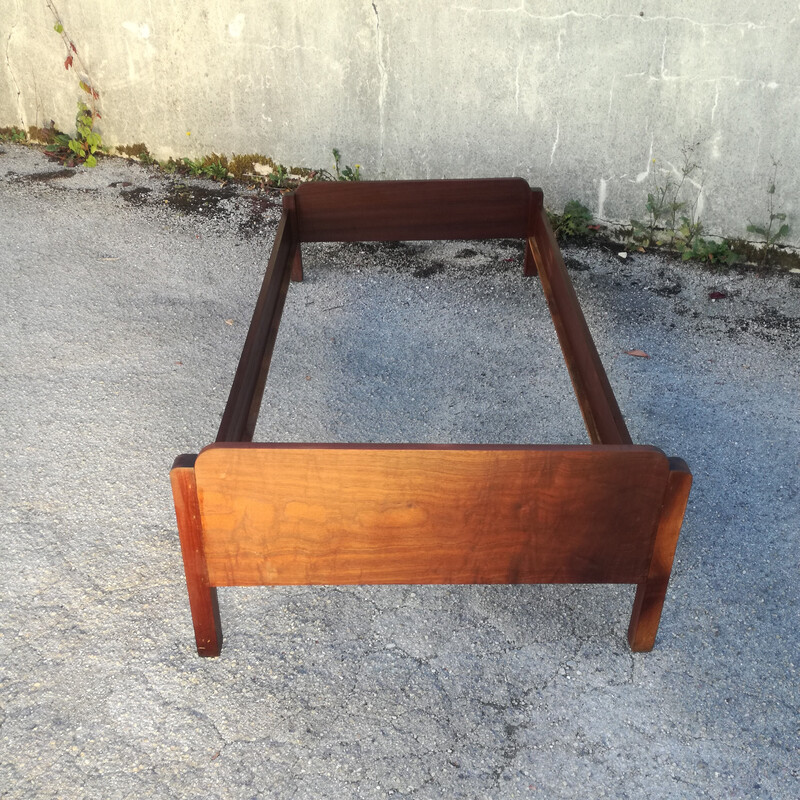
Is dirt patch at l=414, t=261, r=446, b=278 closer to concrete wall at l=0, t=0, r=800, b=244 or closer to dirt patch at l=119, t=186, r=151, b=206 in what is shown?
concrete wall at l=0, t=0, r=800, b=244

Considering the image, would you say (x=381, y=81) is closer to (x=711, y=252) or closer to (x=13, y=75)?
(x=711, y=252)

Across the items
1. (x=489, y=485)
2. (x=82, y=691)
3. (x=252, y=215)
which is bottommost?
(x=82, y=691)

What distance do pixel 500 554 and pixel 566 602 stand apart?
0.49 m

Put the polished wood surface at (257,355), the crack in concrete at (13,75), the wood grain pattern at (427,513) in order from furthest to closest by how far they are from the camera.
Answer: the crack in concrete at (13,75) < the polished wood surface at (257,355) < the wood grain pattern at (427,513)

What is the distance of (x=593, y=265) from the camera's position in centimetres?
412

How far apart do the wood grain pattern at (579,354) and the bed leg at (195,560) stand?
3.48 feet

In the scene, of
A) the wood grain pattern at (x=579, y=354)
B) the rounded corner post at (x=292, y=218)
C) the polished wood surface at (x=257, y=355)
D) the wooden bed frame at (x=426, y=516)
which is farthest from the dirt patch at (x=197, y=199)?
the wooden bed frame at (x=426, y=516)

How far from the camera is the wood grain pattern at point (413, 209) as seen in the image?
3.62m

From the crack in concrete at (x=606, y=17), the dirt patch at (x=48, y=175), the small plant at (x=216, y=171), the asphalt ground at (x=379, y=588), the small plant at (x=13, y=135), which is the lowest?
the asphalt ground at (x=379, y=588)

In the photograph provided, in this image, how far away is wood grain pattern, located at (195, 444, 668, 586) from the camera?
1893mm

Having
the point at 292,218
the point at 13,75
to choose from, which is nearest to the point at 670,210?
the point at 292,218

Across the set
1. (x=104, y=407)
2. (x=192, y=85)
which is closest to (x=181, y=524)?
(x=104, y=407)

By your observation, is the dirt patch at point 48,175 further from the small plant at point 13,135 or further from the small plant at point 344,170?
the small plant at point 344,170

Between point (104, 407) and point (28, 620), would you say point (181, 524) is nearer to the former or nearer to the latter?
point (28, 620)
